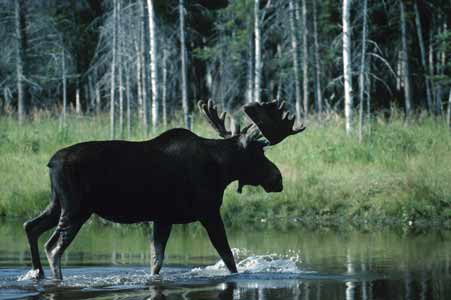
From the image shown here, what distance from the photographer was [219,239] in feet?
47.2

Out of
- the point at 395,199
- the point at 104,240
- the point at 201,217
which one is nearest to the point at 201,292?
the point at 201,217

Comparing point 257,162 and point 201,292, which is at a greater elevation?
point 257,162

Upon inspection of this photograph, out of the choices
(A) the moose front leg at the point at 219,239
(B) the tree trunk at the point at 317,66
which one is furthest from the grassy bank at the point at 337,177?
(B) the tree trunk at the point at 317,66

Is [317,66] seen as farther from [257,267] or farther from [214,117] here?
[257,267]

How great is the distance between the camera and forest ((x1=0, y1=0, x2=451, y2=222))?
78.5ft

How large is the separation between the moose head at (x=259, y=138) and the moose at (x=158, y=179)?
0.04ft

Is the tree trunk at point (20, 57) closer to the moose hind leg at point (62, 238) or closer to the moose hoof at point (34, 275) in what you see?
the moose hoof at point (34, 275)

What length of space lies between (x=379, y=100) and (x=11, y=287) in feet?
128

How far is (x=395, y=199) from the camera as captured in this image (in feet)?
74.7

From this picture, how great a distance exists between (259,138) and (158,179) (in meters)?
1.68

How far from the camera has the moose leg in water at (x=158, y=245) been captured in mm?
14383

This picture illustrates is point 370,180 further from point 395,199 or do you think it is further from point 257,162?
point 257,162

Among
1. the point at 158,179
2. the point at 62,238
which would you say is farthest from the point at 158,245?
the point at 62,238

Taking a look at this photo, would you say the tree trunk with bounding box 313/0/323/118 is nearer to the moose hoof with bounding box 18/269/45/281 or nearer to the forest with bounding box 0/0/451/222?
the forest with bounding box 0/0/451/222
